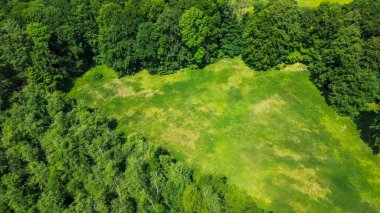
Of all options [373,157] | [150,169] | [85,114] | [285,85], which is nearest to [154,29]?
[85,114]

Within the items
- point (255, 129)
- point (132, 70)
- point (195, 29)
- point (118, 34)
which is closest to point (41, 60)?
point (118, 34)

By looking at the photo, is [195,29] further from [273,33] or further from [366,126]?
[366,126]

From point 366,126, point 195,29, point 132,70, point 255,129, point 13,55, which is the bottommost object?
point 255,129

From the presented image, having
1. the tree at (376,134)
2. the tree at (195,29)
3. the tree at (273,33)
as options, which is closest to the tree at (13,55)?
the tree at (195,29)

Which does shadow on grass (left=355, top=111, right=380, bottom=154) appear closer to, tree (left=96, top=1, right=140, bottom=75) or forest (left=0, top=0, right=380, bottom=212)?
forest (left=0, top=0, right=380, bottom=212)

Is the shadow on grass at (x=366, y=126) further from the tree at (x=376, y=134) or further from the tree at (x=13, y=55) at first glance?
the tree at (x=13, y=55)

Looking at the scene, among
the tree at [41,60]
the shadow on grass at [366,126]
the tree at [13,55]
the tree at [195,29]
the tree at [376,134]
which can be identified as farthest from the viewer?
the tree at [195,29]
